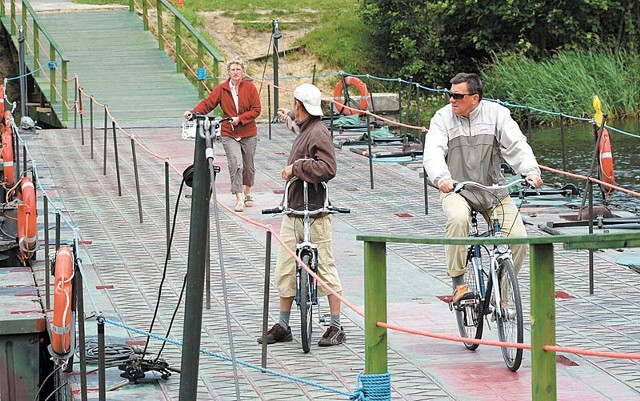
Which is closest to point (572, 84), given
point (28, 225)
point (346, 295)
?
point (28, 225)

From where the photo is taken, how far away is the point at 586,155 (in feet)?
76.0

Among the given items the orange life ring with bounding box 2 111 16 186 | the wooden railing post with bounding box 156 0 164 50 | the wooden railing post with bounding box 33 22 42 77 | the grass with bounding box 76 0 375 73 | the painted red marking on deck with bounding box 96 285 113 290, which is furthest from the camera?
the grass with bounding box 76 0 375 73

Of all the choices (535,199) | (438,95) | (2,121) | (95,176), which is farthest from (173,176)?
(438,95)

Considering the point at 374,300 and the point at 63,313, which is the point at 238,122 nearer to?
the point at 63,313

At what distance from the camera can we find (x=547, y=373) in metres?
5.25

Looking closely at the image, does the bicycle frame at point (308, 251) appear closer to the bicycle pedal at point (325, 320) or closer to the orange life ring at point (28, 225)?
→ the bicycle pedal at point (325, 320)

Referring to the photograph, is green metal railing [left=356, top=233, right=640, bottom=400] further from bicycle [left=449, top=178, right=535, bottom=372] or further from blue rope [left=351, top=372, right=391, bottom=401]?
bicycle [left=449, top=178, right=535, bottom=372]

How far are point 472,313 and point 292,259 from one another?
1231mm

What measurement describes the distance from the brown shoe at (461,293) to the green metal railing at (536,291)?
2.74 m

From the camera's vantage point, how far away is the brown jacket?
8.90 meters

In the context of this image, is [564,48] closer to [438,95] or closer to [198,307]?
[438,95]

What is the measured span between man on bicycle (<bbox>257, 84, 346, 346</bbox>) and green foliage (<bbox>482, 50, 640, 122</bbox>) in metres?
19.0

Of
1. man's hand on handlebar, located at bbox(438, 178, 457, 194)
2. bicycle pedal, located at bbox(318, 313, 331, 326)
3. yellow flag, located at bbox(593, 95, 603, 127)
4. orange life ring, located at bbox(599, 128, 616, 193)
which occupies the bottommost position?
bicycle pedal, located at bbox(318, 313, 331, 326)

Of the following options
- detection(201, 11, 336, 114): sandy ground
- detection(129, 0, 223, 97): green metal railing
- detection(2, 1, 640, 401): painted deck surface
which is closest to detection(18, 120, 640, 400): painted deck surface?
detection(2, 1, 640, 401): painted deck surface
